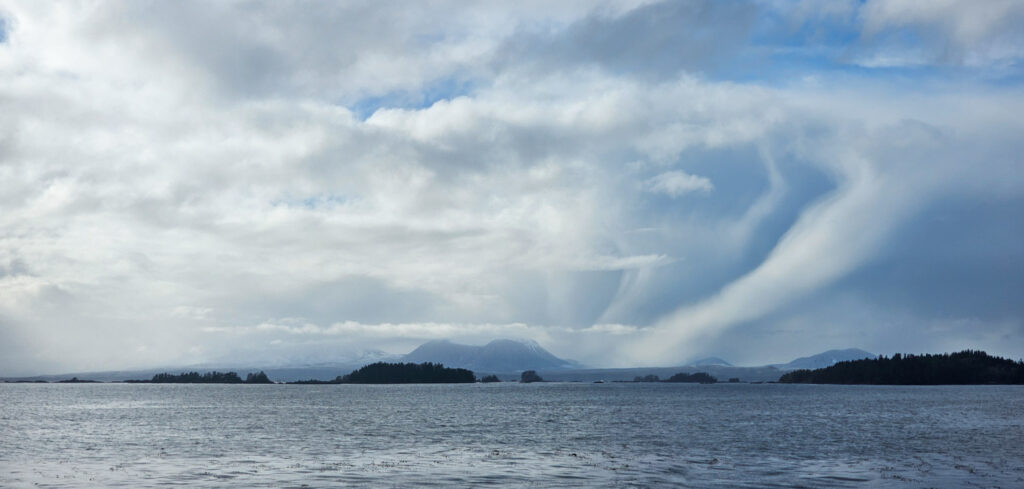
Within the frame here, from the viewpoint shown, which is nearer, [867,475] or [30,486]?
[30,486]

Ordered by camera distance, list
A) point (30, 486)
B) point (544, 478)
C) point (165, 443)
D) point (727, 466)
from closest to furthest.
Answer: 1. point (30, 486)
2. point (544, 478)
3. point (727, 466)
4. point (165, 443)

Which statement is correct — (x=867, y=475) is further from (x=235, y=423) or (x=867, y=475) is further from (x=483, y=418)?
(x=235, y=423)

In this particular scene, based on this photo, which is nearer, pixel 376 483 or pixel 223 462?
pixel 376 483

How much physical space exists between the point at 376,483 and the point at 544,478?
11554mm

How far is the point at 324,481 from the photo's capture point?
5472 centimetres

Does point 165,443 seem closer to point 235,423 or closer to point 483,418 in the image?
point 235,423

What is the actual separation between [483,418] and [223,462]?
6820 cm

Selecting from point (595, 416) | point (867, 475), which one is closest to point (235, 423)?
point (595, 416)

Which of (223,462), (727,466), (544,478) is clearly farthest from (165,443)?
(727,466)

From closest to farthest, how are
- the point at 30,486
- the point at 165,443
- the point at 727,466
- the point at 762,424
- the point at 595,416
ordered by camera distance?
1. the point at 30,486
2. the point at 727,466
3. the point at 165,443
4. the point at 762,424
5. the point at 595,416

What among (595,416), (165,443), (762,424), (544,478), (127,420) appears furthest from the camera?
(595,416)

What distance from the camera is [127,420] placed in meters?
130

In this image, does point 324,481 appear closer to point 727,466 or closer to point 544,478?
point 544,478

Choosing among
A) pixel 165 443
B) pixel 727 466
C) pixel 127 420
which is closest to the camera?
pixel 727 466
